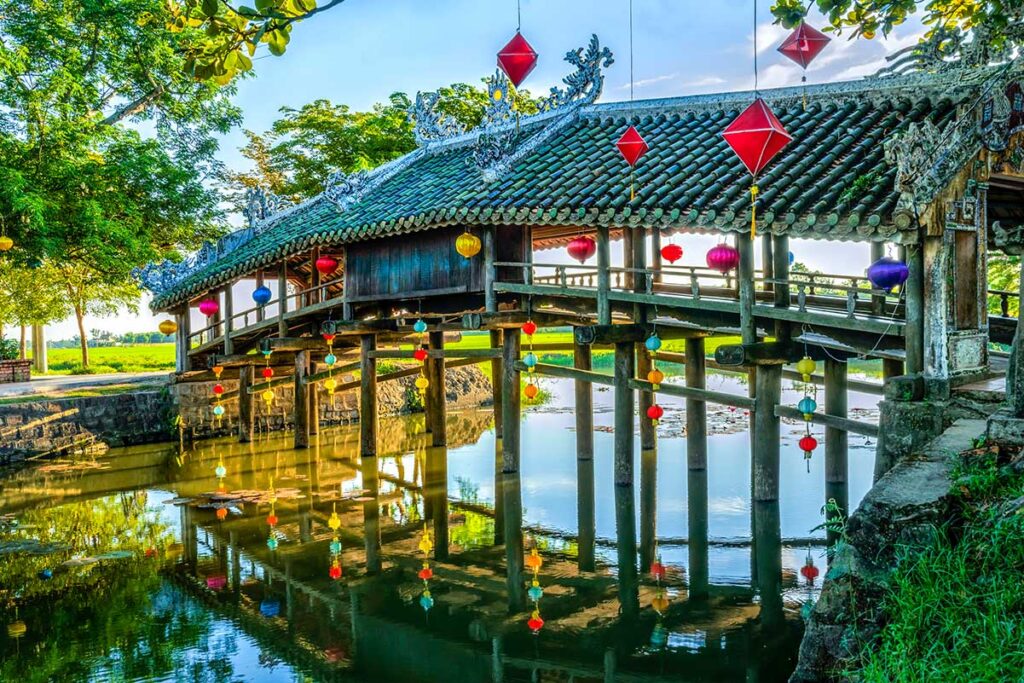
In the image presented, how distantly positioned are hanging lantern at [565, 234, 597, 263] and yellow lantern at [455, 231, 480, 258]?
4.19 feet

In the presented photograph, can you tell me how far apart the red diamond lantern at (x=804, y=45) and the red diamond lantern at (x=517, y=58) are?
8.31 feet

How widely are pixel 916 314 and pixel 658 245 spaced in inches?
187

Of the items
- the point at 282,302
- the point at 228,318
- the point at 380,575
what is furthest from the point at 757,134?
the point at 228,318

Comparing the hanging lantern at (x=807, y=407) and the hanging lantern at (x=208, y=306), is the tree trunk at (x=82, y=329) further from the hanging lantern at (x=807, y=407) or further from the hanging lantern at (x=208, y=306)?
Answer: the hanging lantern at (x=807, y=407)

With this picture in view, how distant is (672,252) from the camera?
10195 mm

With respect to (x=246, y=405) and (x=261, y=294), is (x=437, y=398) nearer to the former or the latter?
(x=261, y=294)

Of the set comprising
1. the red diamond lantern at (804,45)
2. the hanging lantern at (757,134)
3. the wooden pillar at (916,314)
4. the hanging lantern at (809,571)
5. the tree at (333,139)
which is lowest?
the hanging lantern at (809,571)

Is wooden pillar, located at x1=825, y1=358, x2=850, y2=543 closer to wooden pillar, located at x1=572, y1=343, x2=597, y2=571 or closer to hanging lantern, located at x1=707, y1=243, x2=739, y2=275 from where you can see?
hanging lantern, located at x1=707, y1=243, x2=739, y2=275

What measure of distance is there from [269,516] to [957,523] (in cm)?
873

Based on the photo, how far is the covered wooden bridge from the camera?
7414 mm

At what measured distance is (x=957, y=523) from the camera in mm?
4598

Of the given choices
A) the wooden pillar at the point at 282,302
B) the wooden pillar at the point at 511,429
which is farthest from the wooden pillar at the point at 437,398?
the wooden pillar at the point at 511,429

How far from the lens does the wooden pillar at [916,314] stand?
739cm

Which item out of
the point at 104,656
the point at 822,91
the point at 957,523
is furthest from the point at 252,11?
the point at 822,91
